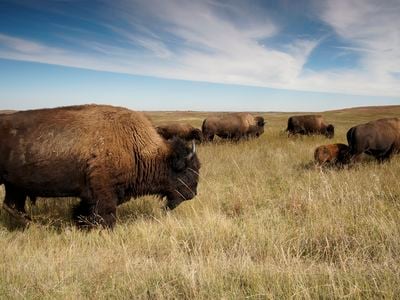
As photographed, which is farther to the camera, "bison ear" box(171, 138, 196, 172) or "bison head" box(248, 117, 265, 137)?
"bison head" box(248, 117, 265, 137)

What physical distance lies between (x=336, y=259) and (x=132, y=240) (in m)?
2.73

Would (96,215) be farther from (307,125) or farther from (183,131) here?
(307,125)

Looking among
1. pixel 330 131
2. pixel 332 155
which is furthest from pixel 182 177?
pixel 330 131

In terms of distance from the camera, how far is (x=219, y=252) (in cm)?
447

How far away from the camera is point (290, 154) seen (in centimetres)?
1472

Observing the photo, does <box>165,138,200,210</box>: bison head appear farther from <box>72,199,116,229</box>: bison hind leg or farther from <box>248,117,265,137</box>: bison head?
<box>248,117,265,137</box>: bison head

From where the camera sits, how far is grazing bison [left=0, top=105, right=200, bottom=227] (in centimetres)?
582

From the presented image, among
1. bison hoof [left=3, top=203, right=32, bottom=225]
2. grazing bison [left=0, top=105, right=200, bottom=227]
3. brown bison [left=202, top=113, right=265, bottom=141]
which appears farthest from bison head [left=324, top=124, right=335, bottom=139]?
bison hoof [left=3, top=203, right=32, bottom=225]

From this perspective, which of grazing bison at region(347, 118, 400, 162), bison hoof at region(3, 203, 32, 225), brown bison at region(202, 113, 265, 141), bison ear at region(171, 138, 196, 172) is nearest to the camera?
bison hoof at region(3, 203, 32, 225)

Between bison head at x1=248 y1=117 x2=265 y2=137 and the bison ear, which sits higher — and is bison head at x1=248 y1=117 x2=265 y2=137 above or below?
below

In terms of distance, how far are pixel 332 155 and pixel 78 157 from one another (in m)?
8.63

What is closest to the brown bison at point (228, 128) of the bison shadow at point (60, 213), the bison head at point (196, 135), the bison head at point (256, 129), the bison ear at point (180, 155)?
the bison head at point (256, 129)

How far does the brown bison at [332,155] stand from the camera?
11.8 m

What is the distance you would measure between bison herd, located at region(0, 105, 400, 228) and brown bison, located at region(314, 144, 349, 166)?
6.36 metres
